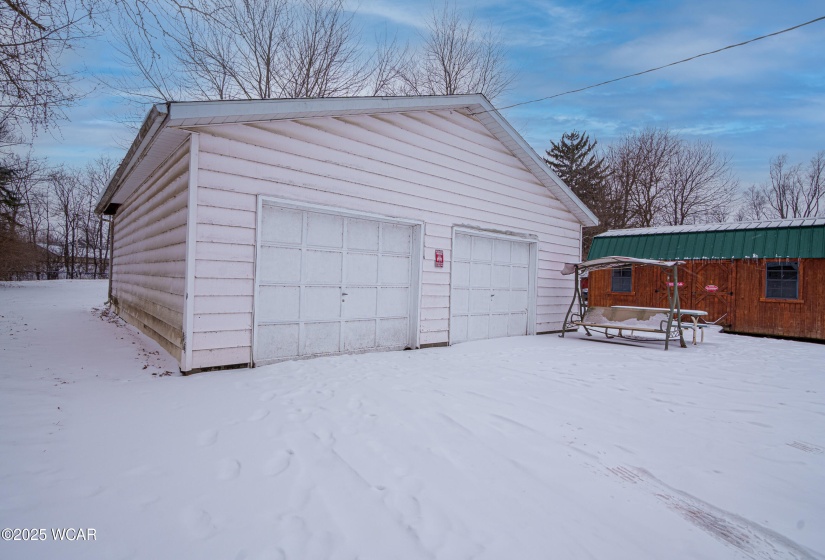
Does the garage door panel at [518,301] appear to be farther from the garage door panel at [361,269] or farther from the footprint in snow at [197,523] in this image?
the footprint in snow at [197,523]

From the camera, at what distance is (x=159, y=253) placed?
668 cm

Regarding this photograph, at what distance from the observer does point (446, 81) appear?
17.7 meters

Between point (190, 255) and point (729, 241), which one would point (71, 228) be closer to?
point (190, 255)

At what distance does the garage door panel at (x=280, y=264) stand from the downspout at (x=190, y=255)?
2.99ft

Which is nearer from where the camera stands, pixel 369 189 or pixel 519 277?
pixel 369 189

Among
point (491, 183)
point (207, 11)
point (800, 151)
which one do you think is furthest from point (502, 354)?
point (800, 151)

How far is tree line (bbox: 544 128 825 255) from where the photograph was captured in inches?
942

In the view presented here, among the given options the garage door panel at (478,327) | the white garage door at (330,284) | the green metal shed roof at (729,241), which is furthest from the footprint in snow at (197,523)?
the green metal shed roof at (729,241)

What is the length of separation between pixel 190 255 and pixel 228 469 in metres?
3.10

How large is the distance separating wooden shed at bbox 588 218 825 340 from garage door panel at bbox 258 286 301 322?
9547mm

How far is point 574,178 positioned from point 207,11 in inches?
1099

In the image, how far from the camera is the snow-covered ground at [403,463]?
6.79ft

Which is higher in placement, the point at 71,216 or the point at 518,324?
the point at 71,216

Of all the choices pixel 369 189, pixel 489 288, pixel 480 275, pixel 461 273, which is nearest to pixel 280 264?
pixel 369 189
